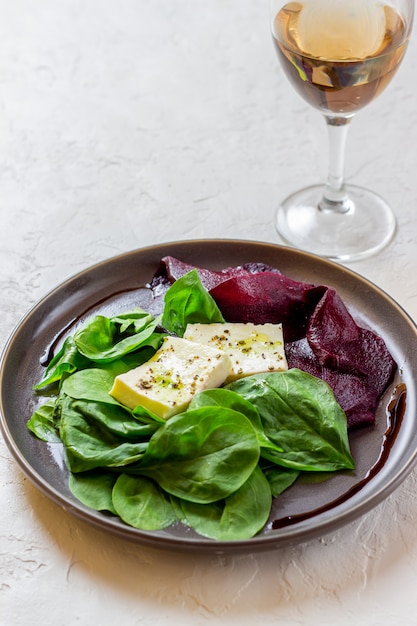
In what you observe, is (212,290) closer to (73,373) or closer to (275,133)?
(73,373)

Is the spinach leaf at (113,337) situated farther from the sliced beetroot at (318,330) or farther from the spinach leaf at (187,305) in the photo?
the sliced beetroot at (318,330)

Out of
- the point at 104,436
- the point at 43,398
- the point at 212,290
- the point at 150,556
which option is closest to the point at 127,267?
the point at 212,290

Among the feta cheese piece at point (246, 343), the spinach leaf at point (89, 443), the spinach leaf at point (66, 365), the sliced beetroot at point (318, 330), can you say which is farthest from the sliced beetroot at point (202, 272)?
the spinach leaf at point (89, 443)

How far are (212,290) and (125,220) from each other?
1.93 ft

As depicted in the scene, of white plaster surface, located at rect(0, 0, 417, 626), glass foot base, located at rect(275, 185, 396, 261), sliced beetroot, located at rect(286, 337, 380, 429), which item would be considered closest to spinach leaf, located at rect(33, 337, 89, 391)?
white plaster surface, located at rect(0, 0, 417, 626)

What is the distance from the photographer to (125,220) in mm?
2131

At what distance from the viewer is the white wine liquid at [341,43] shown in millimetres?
1688

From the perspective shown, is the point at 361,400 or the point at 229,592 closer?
the point at 229,592

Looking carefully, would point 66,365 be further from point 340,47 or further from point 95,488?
point 340,47

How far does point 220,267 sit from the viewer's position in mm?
1785

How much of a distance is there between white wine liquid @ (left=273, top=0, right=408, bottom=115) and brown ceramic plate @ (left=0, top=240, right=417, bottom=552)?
342 mm

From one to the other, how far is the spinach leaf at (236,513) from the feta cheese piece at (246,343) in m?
0.22

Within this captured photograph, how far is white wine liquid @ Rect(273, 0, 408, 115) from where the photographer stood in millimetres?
1688

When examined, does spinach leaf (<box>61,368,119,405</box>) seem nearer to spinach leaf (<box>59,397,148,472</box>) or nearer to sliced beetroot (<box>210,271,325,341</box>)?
spinach leaf (<box>59,397,148,472</box>)
